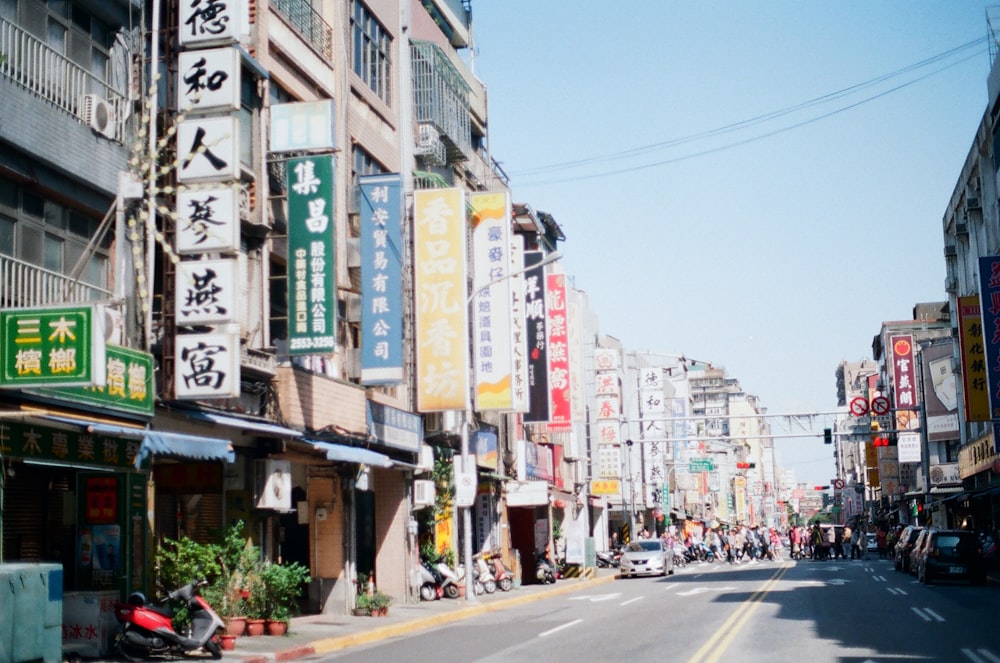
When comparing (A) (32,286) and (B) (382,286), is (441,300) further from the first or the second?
(A) (32,286)

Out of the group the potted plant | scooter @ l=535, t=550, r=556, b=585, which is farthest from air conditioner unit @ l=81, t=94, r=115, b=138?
scooter @ l=535, t=550, r=556, b=585

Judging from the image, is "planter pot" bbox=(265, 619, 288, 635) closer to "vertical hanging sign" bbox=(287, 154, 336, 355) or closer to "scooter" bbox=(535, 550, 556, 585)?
"vertical hanging sign" bbox=(287, 154, 336, 355)

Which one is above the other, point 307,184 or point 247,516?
point 307,184

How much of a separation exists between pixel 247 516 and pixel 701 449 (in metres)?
96.8

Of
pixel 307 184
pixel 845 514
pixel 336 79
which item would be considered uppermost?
pixel 336 79

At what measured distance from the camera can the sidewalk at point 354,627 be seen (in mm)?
18062

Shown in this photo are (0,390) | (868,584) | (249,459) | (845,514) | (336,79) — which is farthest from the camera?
(845,514)

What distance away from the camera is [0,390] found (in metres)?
15.5

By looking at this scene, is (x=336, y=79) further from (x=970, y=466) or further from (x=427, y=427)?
(x=970, y=466)

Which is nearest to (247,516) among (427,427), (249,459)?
(249,459)

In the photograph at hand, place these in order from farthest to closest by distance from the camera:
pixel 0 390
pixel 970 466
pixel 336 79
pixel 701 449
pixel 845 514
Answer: pixel 845 514, pixel 701 449, pixel 970 466, pixel 336 79, pixel 0 390

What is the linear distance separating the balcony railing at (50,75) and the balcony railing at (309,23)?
6.31 metres

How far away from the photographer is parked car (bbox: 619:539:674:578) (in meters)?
46.4

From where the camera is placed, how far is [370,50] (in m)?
31.7
